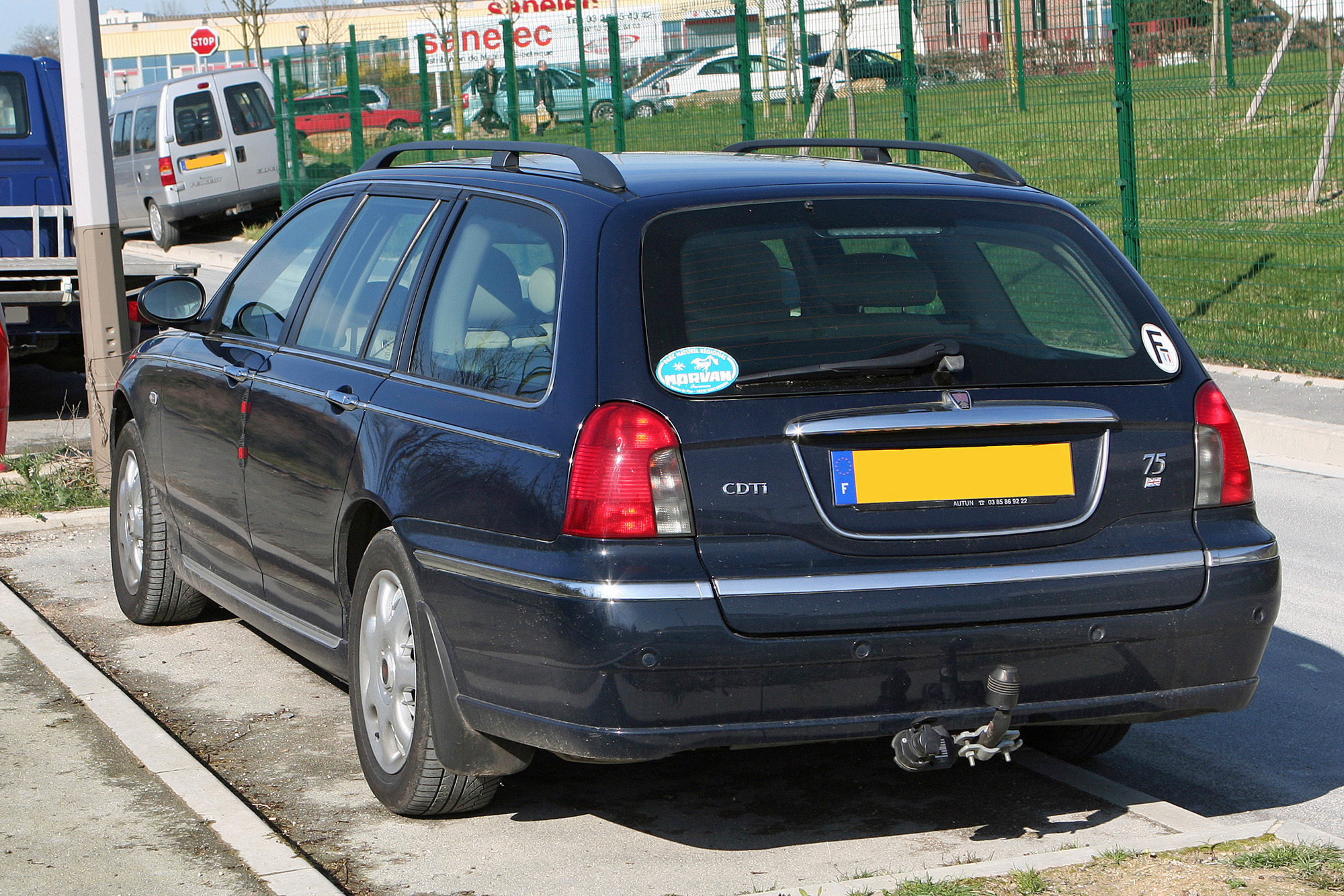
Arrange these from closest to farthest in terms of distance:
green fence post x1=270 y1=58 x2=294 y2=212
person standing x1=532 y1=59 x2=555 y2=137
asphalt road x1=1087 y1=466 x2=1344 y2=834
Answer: asphalt road x1=1087 y1=466 x2=1344 y2=834 → person standing x1=532 y1=59 x2=555 y2=137 → green fence post x1=270 y1=58 x2=294 y2=212

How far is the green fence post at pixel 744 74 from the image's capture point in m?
15.0

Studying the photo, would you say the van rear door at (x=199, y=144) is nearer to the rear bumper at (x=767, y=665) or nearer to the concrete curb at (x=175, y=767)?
the concrete curb at (x=175, y=767)

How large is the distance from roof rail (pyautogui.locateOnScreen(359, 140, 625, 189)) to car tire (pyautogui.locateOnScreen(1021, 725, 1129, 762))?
1970 millimetres

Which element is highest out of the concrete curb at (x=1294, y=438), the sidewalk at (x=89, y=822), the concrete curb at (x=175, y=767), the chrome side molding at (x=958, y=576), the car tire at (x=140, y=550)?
the chrome side molding at (x=958, y=576)

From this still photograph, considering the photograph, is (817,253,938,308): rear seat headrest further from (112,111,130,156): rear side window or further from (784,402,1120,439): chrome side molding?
(112,111,130,156): rear side window

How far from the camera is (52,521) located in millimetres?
8273

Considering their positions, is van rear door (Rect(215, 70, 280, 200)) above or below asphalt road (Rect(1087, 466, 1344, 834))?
above

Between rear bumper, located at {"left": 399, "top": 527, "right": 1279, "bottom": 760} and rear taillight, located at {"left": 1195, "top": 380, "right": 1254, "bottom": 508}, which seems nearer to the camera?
rear bumper, located at {"left": 399, "top": 527, "right": 1279, "bottom": 760}

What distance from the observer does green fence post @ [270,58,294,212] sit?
2506 cm

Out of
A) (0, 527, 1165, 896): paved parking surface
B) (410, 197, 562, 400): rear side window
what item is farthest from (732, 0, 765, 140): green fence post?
(410, 197, 562, 400): rear side window

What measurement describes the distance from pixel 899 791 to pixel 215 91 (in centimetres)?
2288

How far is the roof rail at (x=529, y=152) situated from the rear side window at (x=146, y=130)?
21049mm

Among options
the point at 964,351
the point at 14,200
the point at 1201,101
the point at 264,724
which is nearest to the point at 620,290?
the point at 964,351

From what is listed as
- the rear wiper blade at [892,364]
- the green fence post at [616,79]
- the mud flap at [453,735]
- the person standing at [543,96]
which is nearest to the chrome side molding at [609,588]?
the mud flap at [453,735]
